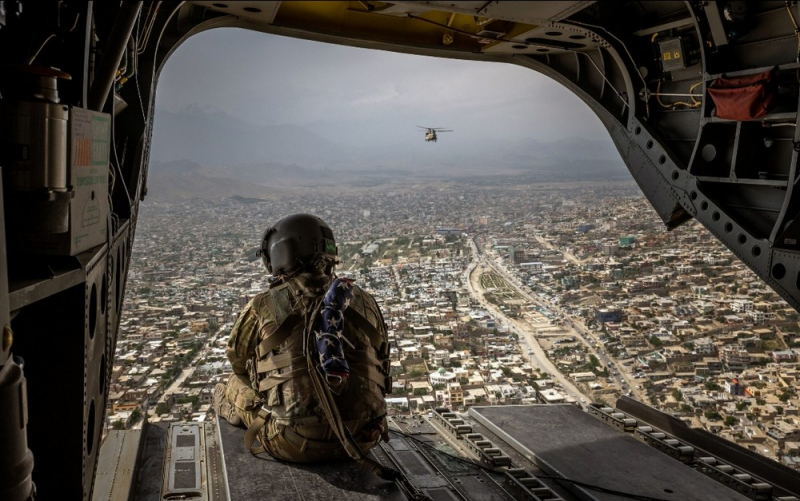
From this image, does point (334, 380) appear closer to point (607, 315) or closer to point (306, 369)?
point (306, 369)

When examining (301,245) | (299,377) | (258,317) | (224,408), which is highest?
(301,245)

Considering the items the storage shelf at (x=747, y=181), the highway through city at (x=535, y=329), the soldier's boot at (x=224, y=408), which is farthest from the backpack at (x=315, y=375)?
the highway through city at (x=535, y=329)

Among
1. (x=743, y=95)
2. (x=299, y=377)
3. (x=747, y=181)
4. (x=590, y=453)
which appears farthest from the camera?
(x=590, y=453)

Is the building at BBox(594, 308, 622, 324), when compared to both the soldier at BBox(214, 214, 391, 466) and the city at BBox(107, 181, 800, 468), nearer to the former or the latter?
the city at BBox(107, 181, 800, 468)

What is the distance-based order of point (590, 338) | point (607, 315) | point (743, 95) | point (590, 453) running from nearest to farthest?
point (743, 95) → point (590, 453) → point (590, 338) → point (607, 315)

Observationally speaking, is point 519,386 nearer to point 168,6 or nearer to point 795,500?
point 795,500

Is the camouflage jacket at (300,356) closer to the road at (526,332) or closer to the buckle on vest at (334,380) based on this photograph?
Answer: the buckle on vest at (334,380)

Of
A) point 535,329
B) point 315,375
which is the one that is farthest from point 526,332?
point 315,375
